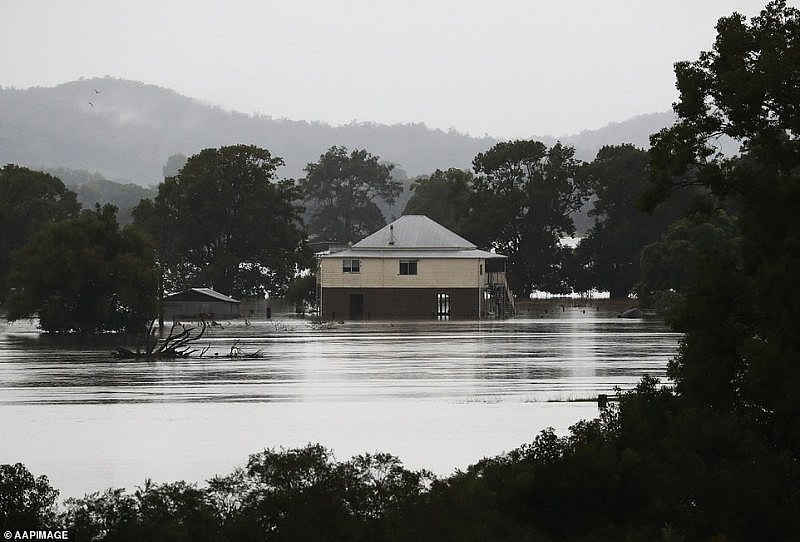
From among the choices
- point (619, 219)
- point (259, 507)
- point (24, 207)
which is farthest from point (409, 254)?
point (259, 507)

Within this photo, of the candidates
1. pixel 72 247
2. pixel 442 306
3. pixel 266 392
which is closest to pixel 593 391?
pixel 266 392

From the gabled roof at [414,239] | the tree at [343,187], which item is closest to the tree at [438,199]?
the tree at [343,187]

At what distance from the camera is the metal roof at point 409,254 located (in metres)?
101

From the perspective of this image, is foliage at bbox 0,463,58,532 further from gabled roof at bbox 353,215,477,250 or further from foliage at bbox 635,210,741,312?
gabled roof at bbox 353,215,477,250

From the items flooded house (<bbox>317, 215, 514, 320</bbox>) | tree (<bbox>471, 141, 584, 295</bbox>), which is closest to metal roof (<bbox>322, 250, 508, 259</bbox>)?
flooded house (<bbox>317, 215, 514, 320</bbox>)

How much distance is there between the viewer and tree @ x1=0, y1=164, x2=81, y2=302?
10631 centimetres

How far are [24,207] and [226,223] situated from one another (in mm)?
17187

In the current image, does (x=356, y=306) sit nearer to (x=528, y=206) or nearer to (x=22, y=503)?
(x=528, y=206)

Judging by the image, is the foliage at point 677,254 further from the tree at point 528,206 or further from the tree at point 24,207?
the tree at point 24,207

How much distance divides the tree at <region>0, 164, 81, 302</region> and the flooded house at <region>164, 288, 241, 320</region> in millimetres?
12949

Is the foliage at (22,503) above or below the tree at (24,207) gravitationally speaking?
below

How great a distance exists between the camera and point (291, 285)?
117 metres

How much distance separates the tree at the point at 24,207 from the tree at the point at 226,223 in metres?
6.60

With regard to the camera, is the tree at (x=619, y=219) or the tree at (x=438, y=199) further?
the tree at (x=438, y=199)
